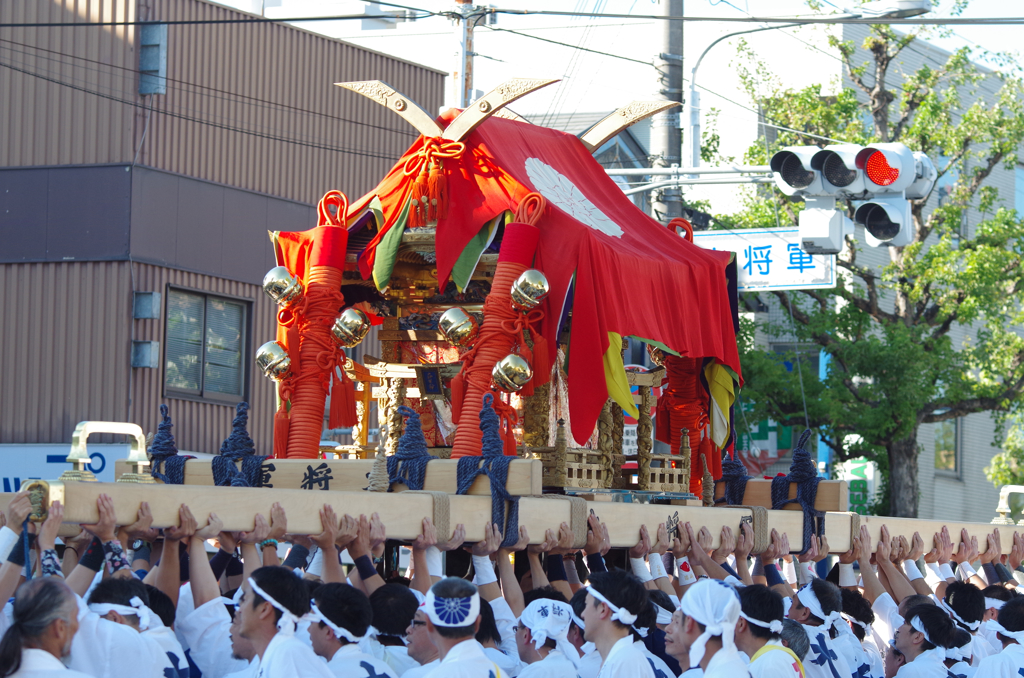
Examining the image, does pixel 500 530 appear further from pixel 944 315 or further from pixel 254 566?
pixel 944 315

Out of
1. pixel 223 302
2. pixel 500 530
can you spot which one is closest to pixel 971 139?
pixel 223 302

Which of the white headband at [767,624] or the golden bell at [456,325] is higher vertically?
the golden bell at [456,325]

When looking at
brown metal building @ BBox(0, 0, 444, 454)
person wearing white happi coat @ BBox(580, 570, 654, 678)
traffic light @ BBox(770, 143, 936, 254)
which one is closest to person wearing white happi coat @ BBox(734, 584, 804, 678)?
person wearing white happi coat @ BBox(580, 570, 654, 678)

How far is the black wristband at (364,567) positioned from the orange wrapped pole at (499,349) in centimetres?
146

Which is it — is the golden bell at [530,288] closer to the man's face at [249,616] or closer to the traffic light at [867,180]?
the man's face at [249,616]

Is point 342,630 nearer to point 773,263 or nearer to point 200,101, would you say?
point 773,263

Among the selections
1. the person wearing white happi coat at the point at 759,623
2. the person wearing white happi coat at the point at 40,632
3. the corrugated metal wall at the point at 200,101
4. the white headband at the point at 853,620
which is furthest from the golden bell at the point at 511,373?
the corrugated metal wall at the point at 200,101

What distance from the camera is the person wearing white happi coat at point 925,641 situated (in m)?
6.11

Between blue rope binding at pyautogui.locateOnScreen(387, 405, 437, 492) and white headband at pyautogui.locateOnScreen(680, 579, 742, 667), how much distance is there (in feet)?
5.38

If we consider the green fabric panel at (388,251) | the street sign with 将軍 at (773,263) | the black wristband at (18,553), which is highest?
the street sign with 将軍 at (773,263)

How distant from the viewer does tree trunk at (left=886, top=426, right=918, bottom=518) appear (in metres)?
17.1

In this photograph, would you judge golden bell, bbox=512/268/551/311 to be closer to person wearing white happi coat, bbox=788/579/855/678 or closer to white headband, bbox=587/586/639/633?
person wearing white happi coat, bbox=788/579/855/678

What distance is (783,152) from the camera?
9.70m

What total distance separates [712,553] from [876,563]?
4.40 feet
